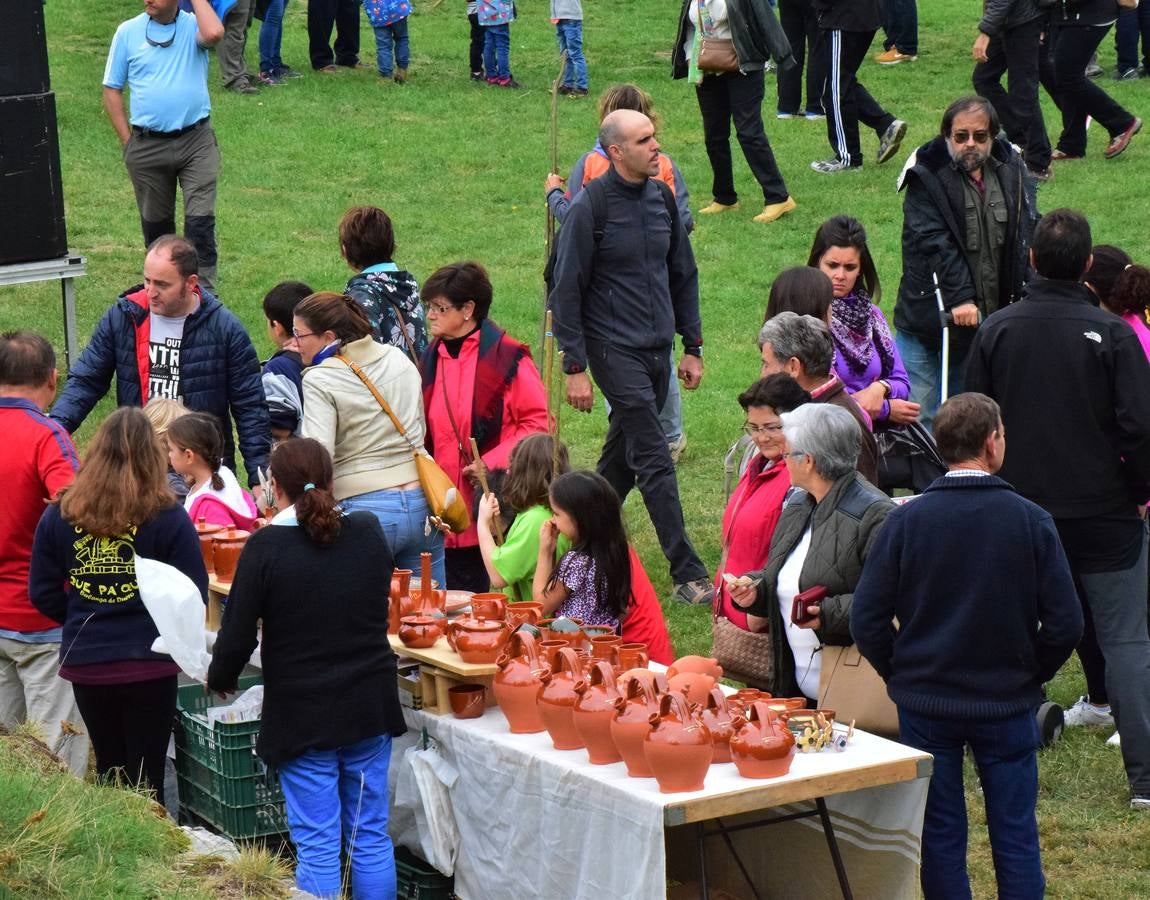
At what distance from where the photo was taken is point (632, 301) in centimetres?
747

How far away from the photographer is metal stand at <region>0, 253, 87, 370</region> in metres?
10.2

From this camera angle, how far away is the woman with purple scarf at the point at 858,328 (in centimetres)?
689

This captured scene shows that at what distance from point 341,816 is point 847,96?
33.5ft

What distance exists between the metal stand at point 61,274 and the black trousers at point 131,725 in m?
5.40

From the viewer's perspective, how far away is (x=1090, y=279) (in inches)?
254

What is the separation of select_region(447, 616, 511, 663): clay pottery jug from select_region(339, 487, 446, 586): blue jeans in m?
0.98

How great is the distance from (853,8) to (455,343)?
27.1 ft

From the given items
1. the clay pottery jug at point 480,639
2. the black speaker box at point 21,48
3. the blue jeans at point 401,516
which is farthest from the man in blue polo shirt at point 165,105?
the clay pottery jug at point 480,639

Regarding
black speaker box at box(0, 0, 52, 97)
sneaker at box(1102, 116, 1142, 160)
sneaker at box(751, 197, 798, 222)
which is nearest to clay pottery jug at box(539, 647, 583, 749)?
black speaker box at box(0, 0, 52, 97)

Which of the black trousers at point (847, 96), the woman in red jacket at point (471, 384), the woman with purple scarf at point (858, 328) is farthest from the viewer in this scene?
the black trousers at point (847, 96)

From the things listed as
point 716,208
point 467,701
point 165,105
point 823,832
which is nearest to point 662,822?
point 823,832

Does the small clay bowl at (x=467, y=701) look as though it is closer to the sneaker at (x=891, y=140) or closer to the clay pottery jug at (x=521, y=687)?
the clay pottery jug at (x=521, y=687)

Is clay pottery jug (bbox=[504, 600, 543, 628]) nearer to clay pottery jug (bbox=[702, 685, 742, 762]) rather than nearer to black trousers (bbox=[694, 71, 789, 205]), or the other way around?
clay pottery jug (bbox=[702, 685, 742, 762])

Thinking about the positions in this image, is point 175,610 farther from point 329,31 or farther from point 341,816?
point 329,31
